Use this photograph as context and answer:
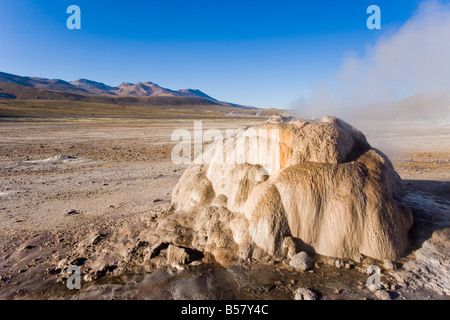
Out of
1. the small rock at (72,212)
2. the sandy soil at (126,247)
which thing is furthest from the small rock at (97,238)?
the small rock at (72,212)

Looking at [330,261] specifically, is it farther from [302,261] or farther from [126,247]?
[126,247]

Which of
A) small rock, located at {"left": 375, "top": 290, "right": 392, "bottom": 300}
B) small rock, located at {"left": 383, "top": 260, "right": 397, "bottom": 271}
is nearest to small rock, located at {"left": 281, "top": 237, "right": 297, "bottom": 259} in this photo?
small rock, located at {"left": 375, "top": 290, "right": 392, "bottom": 300}

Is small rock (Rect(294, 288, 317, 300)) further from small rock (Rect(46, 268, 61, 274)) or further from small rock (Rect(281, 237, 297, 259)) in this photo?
small rock (Rect(46, 268, 61, 274))

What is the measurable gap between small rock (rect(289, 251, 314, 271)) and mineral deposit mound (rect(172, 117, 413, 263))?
0.39 ft

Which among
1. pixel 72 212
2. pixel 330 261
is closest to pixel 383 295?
pixel 330 261

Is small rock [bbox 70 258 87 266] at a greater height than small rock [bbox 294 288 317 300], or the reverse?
small rock [bbox 294 288 317 300]

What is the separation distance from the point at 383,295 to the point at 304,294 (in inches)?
39.7

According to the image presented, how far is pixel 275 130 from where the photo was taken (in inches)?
204

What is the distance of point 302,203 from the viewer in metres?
4.48

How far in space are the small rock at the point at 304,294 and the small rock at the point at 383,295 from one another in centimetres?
81

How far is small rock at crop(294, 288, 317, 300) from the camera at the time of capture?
361 cm

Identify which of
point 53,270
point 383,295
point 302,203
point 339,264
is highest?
point 302,203

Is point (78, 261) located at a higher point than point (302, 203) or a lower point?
lower

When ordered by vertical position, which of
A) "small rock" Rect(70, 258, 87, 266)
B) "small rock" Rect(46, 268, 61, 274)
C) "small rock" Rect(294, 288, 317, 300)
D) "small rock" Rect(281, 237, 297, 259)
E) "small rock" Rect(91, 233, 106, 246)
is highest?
"small rock" Rect(281, 237, 297, 259)
